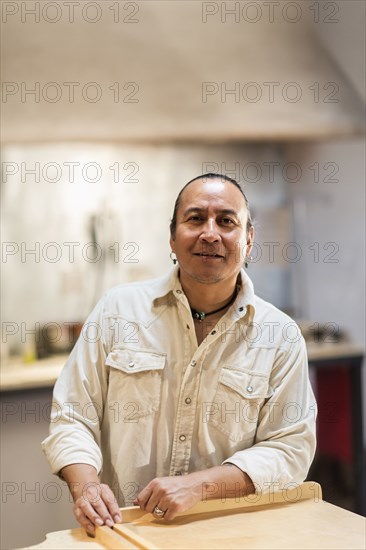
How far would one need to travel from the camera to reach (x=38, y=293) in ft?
14.5

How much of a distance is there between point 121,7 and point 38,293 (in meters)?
1.84

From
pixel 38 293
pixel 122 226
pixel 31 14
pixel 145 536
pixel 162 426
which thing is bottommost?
pixel 145 536

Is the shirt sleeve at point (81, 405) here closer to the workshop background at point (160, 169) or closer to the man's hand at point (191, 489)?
the man's hand at point (191, 489)

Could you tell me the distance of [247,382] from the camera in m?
2.02

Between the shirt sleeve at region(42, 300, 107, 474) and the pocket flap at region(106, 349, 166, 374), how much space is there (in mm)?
32

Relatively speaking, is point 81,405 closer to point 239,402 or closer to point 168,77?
point 239,402

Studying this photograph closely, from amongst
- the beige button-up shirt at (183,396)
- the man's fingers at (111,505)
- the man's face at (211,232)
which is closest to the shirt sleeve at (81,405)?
the beige button-up shirt at (183,396)

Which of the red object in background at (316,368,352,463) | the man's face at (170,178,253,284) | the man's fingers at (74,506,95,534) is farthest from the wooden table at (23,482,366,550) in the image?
the red object in background at (316,368,352,463)

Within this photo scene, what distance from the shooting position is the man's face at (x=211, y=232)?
6.41 feet

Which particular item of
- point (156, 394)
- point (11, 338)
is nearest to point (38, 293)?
point (11, 338)

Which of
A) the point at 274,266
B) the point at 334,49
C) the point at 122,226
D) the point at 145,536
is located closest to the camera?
the point at 145,536

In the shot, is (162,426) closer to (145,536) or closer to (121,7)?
(145,536)

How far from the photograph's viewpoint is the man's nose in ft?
6.36

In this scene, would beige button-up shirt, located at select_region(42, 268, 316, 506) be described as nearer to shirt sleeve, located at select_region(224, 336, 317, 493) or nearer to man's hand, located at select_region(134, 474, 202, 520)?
shirt sleeve, located at select_region(224, 336, 317, 493)
